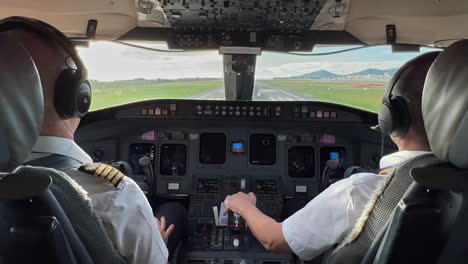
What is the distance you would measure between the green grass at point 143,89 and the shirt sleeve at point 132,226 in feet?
9.10

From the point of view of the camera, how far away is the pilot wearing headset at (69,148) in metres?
1.28

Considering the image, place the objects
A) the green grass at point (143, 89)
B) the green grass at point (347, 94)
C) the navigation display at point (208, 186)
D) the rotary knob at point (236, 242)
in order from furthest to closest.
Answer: the green grass at point (347, 94)
the green grass at point (143, 89)
the navigation display at point (208, 186)
the rotary knob at point (236, 242)

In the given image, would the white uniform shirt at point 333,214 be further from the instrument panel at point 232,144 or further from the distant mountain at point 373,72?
the distant mountain at point 373,72

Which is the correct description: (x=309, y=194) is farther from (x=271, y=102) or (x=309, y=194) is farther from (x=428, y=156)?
(x=428, y=156)

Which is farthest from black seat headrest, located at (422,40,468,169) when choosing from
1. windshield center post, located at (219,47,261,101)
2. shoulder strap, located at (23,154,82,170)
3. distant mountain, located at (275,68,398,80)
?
distant mountain, located at (275,68,398,80)

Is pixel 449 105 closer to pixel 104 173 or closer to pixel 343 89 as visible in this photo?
pixel 104 173

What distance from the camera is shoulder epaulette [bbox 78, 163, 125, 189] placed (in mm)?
1279

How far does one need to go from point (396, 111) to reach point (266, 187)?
2214mm

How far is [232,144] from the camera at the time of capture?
3699 mm

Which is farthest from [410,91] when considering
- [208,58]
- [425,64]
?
[208,58]

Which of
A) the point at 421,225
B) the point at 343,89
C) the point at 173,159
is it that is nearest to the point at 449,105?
the point at 421,225

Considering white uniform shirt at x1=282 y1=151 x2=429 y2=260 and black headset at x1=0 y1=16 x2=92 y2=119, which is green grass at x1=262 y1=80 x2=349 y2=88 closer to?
white uniform shirt at x1=282 y1=151 x2=429 y2=260

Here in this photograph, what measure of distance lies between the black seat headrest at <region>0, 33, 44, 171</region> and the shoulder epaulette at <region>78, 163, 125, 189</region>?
313mm

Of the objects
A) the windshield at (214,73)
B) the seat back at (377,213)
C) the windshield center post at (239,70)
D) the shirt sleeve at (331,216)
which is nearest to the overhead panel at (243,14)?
the windshield center post at (239,70)
